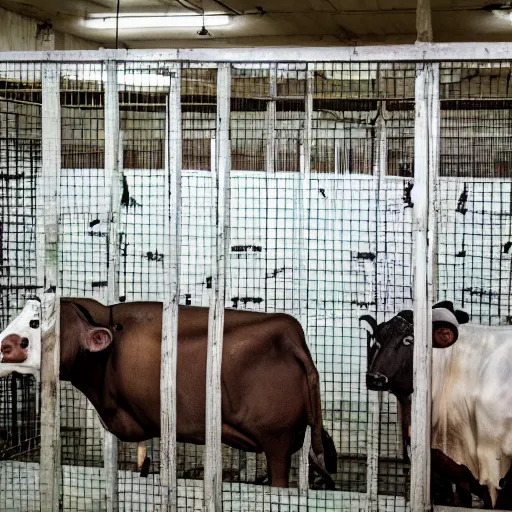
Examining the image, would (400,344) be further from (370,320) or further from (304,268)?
(304,268)

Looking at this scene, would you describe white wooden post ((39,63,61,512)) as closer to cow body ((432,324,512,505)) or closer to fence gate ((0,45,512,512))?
fence gate ((0,45,512,512))

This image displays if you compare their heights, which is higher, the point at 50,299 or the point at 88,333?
the point at 50,299

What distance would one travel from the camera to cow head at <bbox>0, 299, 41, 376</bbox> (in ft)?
14.7

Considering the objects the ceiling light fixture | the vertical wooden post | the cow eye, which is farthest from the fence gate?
the ceiling light fixture

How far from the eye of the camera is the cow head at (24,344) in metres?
4.48

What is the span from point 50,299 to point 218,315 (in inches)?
34.4

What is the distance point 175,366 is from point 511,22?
8.34 meters

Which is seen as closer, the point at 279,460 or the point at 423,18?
the point at 279,460

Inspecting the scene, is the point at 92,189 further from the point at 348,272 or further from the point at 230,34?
the point at 230,34

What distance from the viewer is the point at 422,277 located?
13.6 ft

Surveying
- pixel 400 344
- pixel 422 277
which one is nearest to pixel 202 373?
pixel 400 344

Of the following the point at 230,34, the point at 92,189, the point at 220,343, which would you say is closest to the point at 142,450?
the point at 220,343

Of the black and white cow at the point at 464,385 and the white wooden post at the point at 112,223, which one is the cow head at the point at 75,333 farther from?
the black and white cow at the point at 464,385

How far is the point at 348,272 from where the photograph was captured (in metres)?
4.54
